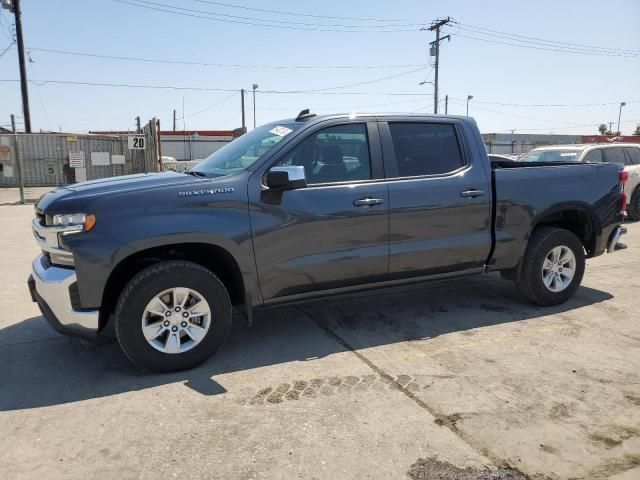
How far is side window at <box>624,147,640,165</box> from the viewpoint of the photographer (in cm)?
1208

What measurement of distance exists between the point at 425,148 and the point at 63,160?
2166 centimetres

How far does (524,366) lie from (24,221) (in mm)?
11755

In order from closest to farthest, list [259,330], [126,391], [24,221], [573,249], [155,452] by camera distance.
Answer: [155,452] → [126,391] → [259,330] → [573,249] → [24,221]

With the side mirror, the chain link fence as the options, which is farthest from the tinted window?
the chain link fence

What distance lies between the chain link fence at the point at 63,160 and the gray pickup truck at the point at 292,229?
1309cm

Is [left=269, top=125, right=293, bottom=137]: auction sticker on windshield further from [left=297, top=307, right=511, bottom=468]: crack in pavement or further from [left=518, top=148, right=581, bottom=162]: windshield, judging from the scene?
[left=518, top=148, right=581, bottom=162]: windshield

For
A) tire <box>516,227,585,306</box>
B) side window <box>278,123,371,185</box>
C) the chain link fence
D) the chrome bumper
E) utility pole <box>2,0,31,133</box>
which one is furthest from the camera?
utility pole <box>2,0,31,133</box>

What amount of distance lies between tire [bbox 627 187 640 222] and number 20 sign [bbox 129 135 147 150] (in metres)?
14.3


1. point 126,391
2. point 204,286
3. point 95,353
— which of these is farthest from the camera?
point 95,353

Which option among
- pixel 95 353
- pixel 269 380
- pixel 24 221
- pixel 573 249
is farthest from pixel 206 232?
pixel 24 221

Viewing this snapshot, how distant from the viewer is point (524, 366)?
13.3 feet

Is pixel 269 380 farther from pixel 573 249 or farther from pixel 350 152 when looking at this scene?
pixel 573 249

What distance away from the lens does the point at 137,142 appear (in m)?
17.3

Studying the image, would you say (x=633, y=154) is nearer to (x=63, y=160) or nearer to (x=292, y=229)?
(x=292, y=229)
